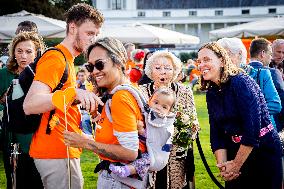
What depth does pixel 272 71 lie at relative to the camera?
5207 millimetres

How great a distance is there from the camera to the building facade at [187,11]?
3848 inches

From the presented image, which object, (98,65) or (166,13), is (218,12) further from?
(98,65)

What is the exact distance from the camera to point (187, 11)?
98438 millimetres

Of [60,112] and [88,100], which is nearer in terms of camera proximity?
[88,100]

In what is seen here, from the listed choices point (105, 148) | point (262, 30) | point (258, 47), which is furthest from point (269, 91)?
point (262, 30)

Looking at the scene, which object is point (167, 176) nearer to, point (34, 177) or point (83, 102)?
point (34, 177)

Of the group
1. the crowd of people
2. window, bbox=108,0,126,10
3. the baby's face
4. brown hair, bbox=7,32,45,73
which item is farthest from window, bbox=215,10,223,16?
the baby's face

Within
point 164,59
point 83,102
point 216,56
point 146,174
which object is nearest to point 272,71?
point 164,59

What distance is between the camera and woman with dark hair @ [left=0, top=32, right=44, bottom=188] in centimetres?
399

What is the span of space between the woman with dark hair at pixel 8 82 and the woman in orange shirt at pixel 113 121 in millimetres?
1115

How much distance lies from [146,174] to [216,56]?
1.27 metres

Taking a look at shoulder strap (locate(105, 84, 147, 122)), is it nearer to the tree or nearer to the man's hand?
the man's hand

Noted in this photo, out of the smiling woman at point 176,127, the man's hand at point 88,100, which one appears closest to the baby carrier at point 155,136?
the man's hand at point 88,100

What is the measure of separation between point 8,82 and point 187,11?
95.7 m
